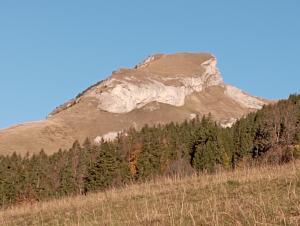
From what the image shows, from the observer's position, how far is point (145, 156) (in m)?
84.1

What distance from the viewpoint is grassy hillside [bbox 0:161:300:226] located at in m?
6.89

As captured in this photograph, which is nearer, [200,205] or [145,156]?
[200,205]

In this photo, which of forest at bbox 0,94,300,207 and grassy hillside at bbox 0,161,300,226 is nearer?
grassy hillside at bbox 0,161,300,226

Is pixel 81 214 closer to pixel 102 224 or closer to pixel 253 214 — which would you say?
pixel 102 224

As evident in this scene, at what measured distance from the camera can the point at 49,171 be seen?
8300cm

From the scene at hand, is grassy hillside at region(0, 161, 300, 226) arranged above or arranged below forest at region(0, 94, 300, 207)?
below

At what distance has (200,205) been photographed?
874 cm

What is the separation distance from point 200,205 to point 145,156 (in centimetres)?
7558

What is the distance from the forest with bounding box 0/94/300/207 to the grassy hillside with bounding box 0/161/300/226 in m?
49.7

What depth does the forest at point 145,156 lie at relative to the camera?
6819 centimetres

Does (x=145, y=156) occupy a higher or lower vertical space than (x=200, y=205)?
higher

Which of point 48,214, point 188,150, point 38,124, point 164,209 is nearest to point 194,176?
point 48,214

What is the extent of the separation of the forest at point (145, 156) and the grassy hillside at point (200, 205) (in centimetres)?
4973

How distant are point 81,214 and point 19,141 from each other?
537ft
